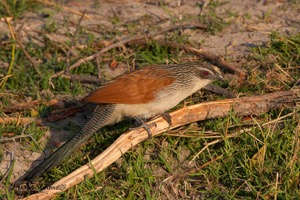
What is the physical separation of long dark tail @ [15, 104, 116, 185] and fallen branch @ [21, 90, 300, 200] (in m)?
0.25

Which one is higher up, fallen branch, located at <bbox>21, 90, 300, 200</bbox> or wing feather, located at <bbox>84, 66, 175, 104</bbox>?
wing feather, located at <bbox>84, 66, 175, 104</bbox>

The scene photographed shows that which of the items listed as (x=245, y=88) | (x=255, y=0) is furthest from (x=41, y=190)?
(x=255, y=0)

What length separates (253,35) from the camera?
6441 millimetres

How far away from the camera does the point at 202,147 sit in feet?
16.0

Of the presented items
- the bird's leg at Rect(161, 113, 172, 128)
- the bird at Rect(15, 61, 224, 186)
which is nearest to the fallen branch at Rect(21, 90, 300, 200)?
the bird's leg at Rect(161, 113, 172, 128)

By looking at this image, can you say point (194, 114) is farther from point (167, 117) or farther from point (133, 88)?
point (133, 88)

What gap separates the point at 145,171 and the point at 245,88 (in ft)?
5.03

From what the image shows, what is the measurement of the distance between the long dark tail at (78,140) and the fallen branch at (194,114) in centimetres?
25

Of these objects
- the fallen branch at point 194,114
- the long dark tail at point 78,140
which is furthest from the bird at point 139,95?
the fallen branch at point 194,114

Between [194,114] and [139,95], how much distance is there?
49cm

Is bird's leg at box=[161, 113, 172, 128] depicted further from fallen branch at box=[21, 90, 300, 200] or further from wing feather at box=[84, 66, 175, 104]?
wing feather at box=[84, 66, 175, 104]

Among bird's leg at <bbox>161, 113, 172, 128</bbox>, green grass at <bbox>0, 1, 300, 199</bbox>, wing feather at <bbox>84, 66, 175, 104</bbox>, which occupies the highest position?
wing feather at <bbox>84, 66, 175, 104</bbox>

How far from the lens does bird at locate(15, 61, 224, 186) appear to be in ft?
16.2

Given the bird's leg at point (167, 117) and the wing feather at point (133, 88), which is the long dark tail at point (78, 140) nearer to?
the wing feather at point (133, 88)
